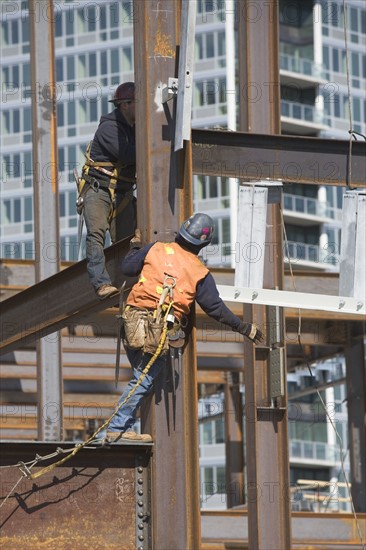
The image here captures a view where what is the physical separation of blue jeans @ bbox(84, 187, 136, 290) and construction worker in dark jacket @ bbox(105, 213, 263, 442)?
0.88 metres

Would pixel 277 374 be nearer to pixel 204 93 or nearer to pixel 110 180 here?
pixel 110 180

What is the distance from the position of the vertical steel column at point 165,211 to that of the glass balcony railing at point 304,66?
9047 centimetres

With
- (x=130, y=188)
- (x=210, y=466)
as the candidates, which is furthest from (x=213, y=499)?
(x=130, y=188)

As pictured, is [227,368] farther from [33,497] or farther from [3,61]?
[3,61]

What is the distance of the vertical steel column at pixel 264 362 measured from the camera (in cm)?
1535

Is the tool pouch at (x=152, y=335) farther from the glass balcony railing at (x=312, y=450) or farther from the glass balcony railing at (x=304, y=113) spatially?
the glass balcony railing at (x=304, y=113)

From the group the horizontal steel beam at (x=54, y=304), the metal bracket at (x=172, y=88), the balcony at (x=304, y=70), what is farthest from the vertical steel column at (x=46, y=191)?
the balcony at (x=304, y=70)

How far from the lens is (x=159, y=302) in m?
12.1

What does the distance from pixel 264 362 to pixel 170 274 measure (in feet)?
12.7

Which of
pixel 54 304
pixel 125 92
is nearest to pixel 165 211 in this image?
pixel 125 92

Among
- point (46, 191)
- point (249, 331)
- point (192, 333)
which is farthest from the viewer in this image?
point (46, 191)

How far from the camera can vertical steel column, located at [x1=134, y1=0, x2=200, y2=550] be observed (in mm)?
12297

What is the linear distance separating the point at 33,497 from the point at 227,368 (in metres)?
15.1

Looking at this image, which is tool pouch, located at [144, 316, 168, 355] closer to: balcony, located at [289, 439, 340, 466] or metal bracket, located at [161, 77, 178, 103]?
metal bracket, located at [161, 77, 178, 103]
